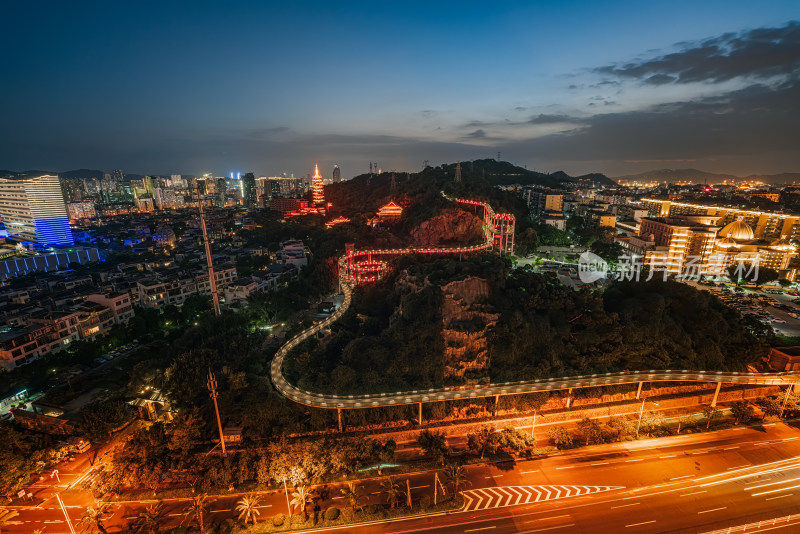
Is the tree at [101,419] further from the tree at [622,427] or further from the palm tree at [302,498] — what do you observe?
the tree at [622,427]

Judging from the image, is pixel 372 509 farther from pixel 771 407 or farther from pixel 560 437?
pixel 771 407

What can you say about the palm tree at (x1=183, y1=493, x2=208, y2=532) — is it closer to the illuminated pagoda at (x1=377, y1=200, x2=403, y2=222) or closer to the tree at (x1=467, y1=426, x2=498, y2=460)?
the tree at (x1=467, y1=426, x2=498, y2=460)

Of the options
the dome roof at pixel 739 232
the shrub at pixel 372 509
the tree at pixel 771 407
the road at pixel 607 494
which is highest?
the dome roof at pixel 739 232

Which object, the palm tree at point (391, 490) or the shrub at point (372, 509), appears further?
the palm tree at point (391, 490)

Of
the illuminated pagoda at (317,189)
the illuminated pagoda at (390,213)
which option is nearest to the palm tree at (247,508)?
the illuminated pagoda at (390,213)

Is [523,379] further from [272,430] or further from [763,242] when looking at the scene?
[763,242]

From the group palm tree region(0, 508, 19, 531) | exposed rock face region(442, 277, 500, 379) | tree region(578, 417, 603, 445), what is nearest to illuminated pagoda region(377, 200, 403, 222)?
exposed rock face region(442, 277, 500, 379)
